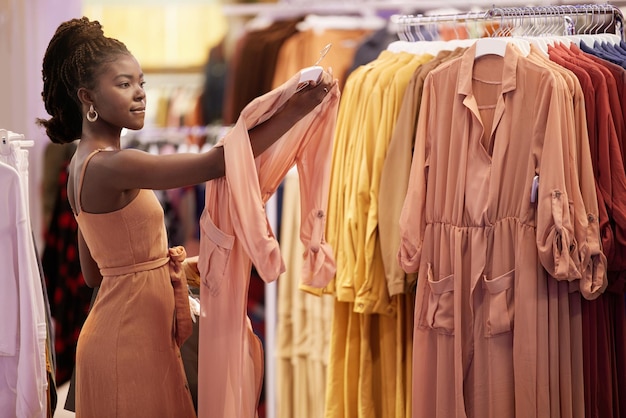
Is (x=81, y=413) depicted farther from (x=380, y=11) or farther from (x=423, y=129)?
(x=380, y=11)

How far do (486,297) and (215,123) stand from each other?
10.2 ft

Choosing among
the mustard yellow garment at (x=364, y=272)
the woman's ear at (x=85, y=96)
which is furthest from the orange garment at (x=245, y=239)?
the mustard yellow garment at (x=364, y=272)

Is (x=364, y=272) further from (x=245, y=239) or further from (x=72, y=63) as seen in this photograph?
(x=72, y=63)

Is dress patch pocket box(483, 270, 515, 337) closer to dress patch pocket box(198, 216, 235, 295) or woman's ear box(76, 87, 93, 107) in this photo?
dress patch pocket box(198, 216, 235, 295)

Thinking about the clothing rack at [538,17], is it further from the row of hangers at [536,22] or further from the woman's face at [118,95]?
the woman's face at [118,95]

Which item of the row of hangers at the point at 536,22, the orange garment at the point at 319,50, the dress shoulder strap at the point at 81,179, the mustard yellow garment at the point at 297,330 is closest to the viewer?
the dress shoulder strap at the point at 81,179

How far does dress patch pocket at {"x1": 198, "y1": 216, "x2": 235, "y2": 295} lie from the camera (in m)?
2.57

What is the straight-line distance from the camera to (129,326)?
244cm

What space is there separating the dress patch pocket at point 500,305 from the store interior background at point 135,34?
1.48 metres

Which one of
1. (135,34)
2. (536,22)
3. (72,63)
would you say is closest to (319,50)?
(135,34)

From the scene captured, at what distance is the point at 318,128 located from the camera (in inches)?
105

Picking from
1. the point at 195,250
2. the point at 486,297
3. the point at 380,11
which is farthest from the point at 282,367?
the point at 380,11

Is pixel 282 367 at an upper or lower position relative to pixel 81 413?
lower

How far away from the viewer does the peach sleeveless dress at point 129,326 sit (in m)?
2.41
